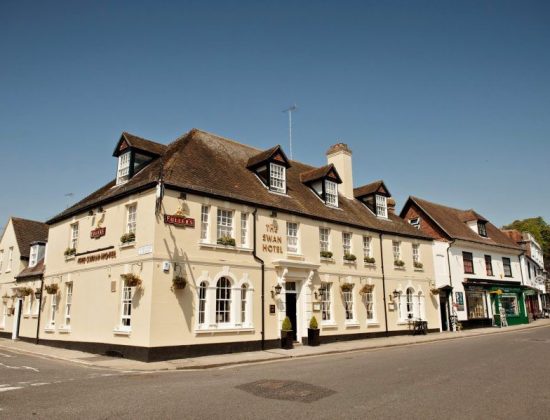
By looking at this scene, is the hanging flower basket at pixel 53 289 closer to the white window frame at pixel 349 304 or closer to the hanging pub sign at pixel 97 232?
the hanging pub sign at pixel 97 232

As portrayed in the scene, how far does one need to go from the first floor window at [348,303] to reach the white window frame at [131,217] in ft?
39.0

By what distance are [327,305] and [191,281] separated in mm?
8589

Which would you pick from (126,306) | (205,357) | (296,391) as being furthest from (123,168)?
(296,391)

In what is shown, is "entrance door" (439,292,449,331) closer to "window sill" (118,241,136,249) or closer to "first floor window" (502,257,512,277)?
"first floor window" (502,257,512,277)

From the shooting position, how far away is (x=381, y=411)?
7941 mm

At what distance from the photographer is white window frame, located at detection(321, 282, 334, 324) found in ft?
74.8

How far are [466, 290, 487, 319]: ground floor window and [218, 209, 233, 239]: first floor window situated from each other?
2228cm

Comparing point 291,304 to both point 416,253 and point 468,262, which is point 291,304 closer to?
point 416,253

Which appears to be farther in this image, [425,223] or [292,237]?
[425,223]

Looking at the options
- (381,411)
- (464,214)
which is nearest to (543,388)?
(381,411)

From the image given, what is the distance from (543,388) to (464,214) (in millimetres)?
31665

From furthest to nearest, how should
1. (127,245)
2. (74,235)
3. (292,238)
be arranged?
(74,235) < (292,238) < (127,245)

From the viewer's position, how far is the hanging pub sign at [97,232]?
779 inches

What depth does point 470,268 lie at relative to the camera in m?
34.6
